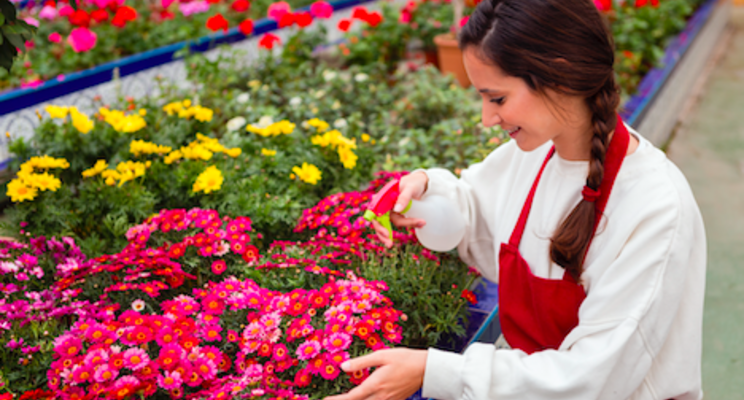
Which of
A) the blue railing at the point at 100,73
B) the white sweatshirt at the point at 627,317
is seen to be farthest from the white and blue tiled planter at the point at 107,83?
the white sweatshirt at the point at 627,317

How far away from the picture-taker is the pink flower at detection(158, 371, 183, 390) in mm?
1273

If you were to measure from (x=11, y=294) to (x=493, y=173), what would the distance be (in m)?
1.52

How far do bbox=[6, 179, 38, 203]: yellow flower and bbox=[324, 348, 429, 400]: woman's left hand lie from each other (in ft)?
4.95

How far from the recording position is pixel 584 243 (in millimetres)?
1249

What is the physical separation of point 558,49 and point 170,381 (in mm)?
1126

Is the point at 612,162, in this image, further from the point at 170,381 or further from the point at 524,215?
the point at 170,381

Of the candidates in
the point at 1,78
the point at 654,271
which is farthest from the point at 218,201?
the point at 1,78

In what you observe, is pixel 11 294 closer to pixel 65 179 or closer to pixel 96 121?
pixel 65 179

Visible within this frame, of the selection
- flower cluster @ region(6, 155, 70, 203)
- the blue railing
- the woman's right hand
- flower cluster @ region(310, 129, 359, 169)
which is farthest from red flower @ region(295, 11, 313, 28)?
the woman's right hand

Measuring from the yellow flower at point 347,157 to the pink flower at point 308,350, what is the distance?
1.06 meters

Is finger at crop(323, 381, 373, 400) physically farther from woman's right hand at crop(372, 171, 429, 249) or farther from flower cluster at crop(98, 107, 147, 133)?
flower cluster at crop(98, 107, 147, 133)

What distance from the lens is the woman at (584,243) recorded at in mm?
1113

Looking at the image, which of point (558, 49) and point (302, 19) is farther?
point (302, 19)

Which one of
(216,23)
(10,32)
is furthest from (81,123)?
(216,23)
